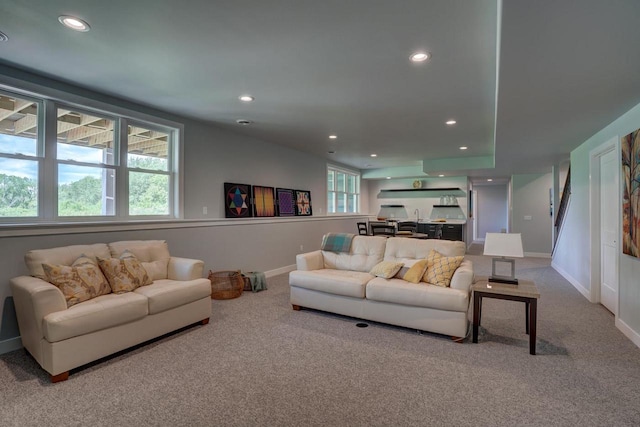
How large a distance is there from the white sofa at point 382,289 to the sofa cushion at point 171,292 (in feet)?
3.59

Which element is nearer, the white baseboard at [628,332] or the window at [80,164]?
the white baseboard at [628,332]

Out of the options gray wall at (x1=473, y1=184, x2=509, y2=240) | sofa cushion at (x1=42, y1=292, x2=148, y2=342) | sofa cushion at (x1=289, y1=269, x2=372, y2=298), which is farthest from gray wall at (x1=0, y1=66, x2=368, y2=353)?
gray wall at (x1=473, y1=184, x2=509, y2=240)

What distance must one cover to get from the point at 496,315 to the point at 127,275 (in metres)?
4.10

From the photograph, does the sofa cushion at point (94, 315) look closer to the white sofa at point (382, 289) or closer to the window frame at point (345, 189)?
the white sofa at point (382, 289)

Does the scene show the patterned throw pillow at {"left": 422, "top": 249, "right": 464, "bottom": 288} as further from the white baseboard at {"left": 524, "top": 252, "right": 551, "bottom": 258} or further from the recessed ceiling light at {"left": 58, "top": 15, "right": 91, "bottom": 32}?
the white baseboard at {"left": 524, "top": 252, "right": 551, "bottom": 258}

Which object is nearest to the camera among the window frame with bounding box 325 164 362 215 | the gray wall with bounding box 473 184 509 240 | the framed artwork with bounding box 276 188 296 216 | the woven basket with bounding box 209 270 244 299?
the woven basket with bounding box 209 270 244 299

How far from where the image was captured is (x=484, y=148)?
6.61 meters

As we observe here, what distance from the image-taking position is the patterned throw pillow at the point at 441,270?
3.33 meters

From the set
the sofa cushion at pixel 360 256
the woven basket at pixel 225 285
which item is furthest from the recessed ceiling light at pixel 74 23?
the sofa cushion at pixel 360 256

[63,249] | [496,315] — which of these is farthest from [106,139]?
[496,315]

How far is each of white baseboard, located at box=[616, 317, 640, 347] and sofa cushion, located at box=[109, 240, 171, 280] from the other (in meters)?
4.77

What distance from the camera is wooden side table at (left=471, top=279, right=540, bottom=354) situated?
2805 millimetres

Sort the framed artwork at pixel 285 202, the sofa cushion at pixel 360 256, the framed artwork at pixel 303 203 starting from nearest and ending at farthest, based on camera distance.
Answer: the sofa cushion at pixel 360 256, the framed artwork at pixel 285 202, the framed artwork at pixel 303 203

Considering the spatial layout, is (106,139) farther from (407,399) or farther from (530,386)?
(530,386)
